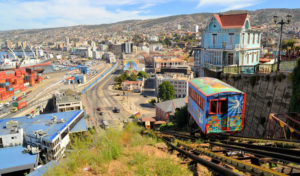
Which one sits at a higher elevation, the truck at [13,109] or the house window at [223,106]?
the house window at [223,106]

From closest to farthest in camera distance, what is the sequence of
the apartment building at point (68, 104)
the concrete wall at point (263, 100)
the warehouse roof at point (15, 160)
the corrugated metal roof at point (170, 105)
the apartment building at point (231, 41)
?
the concrete wall at point (263, 100)
the apartment building at point (231, 41)
the warehouse roof at point (15, 160)
the corrugated metal roof at point (170, 105)
the apartment building at point (68, 104)

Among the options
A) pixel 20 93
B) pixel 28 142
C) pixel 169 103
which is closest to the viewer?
pixel 28 142

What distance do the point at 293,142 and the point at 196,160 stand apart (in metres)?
2.90

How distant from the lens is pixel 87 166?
17.5ft

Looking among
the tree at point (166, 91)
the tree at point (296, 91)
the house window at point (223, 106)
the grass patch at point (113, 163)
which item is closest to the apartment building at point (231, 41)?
the tree at point (296, 91)

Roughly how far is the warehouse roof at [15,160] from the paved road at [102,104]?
11851 mm

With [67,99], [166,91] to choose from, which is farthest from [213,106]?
[166,91]

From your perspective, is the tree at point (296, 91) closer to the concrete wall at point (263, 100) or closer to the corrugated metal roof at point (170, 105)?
the concrete wall at point (263, 100)

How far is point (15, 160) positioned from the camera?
21.3 m

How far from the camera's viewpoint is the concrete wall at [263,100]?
10.4 metres

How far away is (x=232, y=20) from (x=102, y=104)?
4112 cm

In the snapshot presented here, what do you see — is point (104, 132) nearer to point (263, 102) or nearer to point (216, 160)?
point (216, 160)

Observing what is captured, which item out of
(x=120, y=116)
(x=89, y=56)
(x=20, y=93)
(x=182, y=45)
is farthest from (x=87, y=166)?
(x=89, y=56)

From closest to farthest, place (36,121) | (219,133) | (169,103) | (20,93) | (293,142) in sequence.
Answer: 1. (293,142)
2. (219,133)
3. (36,121)
4. (169,103)
5. (20,93)
